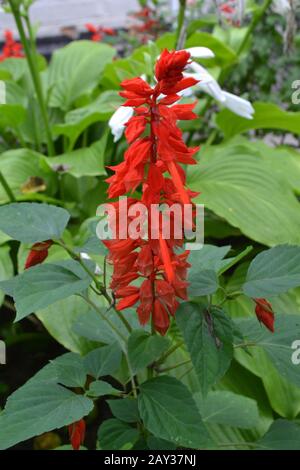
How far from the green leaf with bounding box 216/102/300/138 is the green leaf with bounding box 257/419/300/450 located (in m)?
1.12

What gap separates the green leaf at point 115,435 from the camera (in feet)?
3.02

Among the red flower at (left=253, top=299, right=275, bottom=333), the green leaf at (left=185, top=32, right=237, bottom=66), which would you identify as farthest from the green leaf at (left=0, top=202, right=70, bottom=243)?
the green leaf at (left=185, top=32, right=237, bottom=66)

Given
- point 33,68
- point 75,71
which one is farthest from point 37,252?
point 75,71

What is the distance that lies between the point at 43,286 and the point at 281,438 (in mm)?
435

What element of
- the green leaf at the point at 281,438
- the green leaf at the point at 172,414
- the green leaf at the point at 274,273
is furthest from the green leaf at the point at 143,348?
the green leaf at the point at 281,438

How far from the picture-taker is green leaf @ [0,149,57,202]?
184 cm

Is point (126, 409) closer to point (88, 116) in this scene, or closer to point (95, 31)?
point (88, 116)

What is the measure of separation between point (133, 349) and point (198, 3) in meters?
2.37

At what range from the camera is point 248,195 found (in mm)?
1644

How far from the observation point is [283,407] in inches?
50.9

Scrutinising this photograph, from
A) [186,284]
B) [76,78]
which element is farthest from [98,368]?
[76,78]

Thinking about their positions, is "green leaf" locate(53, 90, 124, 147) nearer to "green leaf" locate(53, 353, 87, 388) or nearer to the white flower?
the white flower

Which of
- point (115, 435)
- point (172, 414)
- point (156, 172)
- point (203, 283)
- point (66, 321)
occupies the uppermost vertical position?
point (156, 172)

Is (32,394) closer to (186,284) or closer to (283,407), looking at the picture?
(186,284)
